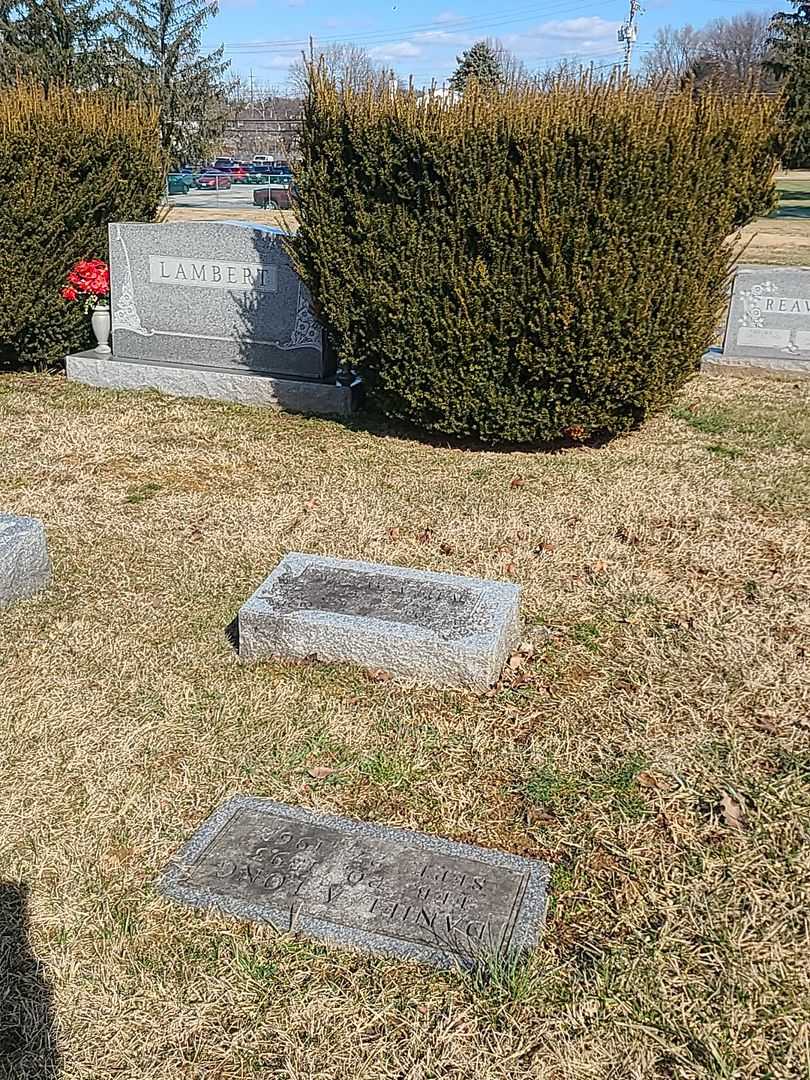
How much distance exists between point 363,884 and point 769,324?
27.3 feet

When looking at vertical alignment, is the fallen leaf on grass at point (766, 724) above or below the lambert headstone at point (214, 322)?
below

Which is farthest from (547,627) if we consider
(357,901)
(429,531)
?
(357,901)

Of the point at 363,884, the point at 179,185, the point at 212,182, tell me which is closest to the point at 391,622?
the point at 363,884

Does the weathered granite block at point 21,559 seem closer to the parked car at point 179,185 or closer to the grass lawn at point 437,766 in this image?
the grass lawn at point 437,766

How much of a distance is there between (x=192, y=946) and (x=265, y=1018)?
317 mm

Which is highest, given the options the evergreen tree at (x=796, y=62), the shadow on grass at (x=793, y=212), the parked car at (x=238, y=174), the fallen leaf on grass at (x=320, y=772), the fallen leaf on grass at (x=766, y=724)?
the evergreen tree at (x=796, y=62)

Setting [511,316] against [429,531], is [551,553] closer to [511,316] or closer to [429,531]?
[429,531]

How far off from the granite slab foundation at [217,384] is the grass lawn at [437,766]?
1696mm

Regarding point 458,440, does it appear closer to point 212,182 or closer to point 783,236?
point 783,236

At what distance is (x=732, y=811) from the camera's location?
304 cm

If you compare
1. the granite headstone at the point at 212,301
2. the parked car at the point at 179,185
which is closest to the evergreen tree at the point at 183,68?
the parked car at the point at 179,185

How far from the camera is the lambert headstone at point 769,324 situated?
9219mm

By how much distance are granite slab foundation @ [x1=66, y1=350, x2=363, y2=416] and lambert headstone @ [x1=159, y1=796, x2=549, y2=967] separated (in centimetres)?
531

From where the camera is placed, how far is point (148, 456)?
265 inches
